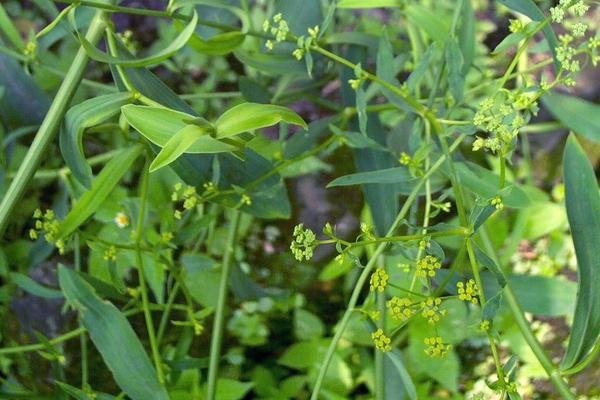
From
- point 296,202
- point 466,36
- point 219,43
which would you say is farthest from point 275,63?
point 296,202

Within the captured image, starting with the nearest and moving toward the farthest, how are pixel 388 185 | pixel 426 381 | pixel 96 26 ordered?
pixel 96 26 < pixel 388 185 < pixel 426 381

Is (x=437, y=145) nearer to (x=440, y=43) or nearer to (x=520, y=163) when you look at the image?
(x=440, y=43)

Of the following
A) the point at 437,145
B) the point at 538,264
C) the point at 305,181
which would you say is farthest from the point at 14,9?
the point at 538,264

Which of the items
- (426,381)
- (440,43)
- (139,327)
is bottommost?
(426,381)

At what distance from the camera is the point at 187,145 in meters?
0.48

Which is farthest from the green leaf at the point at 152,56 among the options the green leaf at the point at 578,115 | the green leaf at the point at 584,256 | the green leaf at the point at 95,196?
the green leaf at the point at 578,115

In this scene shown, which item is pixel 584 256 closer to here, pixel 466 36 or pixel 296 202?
pixel 466 36

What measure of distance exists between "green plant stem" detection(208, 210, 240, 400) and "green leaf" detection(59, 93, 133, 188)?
8.5 inches

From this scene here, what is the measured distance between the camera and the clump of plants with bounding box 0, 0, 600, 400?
566mm

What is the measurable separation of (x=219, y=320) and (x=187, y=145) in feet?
1.07

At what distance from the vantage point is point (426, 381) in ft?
3.73

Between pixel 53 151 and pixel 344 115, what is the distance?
22.9 inches

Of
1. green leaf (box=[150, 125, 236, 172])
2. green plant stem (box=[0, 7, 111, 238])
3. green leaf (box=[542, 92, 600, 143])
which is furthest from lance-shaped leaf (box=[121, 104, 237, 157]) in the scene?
green leaf (box=[542, 92, 600, 143])

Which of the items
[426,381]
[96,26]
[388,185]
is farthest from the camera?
[426,381]
